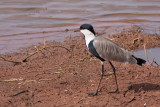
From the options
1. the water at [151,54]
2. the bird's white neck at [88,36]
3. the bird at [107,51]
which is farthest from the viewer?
the water at [151,54]

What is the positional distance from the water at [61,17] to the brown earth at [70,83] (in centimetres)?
214

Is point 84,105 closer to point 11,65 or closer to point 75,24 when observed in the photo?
point 11,65

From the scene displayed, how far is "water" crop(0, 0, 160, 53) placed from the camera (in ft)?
34.7

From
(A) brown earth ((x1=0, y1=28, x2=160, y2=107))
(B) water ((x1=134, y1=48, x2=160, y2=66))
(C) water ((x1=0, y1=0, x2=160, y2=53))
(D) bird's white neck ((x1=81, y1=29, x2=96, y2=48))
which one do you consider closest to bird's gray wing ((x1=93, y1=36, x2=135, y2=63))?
(D) bird's white neck ((x1=81, y1=29, x2=96, y2=48))

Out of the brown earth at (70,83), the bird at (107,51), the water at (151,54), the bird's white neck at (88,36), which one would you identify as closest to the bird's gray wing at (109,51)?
the bird at (107,51)

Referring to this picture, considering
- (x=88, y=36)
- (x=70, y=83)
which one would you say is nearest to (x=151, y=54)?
(x=88, y=36)

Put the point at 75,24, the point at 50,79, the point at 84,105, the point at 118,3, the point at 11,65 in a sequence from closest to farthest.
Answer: the point at 84,105 < the point at 50,79 < the point at 11,65 < the point at 75,24 < the point at 118,3

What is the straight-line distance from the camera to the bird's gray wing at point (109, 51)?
569 cm

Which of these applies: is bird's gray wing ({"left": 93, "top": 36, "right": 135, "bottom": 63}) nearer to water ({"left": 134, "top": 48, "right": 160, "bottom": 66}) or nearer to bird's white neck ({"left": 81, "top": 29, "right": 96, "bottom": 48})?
bird's white neck ({"left": 81, "top": 29, "right": 96, "bottom": 48})

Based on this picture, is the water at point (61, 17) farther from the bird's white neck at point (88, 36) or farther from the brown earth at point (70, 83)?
the bird's white neck at point (88, 36)

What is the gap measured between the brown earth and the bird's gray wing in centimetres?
57

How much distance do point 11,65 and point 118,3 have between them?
30.5 feet

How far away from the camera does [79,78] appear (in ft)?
20.5

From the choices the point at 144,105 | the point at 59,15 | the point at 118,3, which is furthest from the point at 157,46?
the point at 118,3
